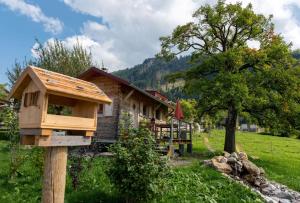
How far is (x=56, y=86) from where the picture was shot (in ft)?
20.1

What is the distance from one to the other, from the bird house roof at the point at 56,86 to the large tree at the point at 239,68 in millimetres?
16508

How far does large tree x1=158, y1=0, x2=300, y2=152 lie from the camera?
23.5 m

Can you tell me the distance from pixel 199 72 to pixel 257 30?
5.42 m

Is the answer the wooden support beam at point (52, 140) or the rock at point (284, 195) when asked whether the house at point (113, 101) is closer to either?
the rock at point (284, 195)

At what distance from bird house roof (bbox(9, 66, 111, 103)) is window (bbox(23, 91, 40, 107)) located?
23cm

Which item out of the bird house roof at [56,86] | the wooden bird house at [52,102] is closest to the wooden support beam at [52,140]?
the wooden bird house at [52,102]

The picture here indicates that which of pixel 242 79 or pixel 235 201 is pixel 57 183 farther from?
pixel 242 79

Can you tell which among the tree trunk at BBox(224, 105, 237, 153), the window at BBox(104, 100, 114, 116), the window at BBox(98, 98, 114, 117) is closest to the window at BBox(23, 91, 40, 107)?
the window at BBox(98, 98, 114, 117)

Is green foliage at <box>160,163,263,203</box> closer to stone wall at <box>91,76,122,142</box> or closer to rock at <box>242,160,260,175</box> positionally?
rock at <box>242,160,260,175</box>

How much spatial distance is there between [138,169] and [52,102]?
3345mm

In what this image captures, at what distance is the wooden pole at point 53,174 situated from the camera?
610 cm

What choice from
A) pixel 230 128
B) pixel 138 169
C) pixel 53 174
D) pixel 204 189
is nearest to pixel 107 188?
pixel 138 169

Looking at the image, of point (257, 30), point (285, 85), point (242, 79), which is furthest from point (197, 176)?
point (257, 30)

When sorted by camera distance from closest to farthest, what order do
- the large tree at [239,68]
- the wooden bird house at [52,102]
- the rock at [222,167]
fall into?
the wooden bird house at [52,102], the rock at [222,167], the large tree at [239,68]
